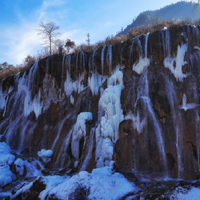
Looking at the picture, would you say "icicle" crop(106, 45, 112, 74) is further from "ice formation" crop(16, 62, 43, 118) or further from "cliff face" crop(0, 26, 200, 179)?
"ice formation" crop(16, 62, 43, 118)

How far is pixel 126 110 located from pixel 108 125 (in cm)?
112

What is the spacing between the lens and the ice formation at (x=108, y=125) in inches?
335

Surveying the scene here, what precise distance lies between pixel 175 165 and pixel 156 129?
1601 mm

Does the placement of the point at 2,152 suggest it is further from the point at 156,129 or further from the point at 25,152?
the point at 156,129

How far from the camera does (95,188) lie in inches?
235

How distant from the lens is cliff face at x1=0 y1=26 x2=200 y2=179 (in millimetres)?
8258

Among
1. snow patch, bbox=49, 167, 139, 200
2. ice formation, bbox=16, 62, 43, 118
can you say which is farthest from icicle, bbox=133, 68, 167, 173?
ice formation, bbox=16, 62, 43, 118

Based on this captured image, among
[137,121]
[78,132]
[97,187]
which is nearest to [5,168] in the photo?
[78,132]

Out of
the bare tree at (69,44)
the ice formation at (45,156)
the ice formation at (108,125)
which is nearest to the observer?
the ice formation at (108,125)

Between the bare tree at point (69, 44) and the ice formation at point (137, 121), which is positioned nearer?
the ice formation at point (137, 121)

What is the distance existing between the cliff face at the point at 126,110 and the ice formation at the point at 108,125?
41 mm

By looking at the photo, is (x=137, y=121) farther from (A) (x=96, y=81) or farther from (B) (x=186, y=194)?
(A) (x=96, y=81)

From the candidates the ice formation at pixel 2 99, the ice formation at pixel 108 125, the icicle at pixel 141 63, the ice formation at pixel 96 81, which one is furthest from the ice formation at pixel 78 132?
the ice formation at pixel 2 99

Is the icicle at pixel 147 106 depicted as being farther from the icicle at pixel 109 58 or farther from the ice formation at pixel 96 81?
the ice formation at pixel 96 81
